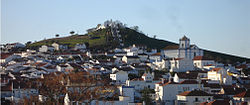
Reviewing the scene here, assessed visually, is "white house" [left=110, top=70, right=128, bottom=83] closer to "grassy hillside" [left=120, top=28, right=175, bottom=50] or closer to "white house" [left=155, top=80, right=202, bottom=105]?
"white house" [left=155, top=80, right=202, bottom=105]

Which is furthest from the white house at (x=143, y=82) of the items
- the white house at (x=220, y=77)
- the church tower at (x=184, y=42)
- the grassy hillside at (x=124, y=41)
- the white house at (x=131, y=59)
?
the grassy hillside at (x=124, y=41)

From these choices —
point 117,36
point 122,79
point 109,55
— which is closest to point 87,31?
point 117,36

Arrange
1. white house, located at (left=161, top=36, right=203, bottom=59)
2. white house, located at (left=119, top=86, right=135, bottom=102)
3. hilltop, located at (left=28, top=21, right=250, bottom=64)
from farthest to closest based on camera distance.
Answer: hilltop, located at (left=28, top=21, right=250, bottom=64) → white house, located at (left=161, top=36, right=203, bottom=59) → white house, located at (left=119, top=86, right=135, bottom=102)

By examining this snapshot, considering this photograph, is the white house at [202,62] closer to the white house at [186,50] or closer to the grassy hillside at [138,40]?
the white house at [186,50]

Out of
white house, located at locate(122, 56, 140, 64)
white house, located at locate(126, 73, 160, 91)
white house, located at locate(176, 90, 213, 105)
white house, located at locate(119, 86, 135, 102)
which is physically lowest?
white house, located at locate(176, 90, 213, 105)

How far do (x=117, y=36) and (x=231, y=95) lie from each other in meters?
76.7

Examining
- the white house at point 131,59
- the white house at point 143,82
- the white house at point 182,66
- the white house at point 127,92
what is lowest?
the white house at point 127,92

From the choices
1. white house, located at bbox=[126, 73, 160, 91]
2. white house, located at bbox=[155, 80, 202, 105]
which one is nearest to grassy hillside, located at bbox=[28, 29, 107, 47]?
white house, located at bbox=[126, 73, 160, 91]

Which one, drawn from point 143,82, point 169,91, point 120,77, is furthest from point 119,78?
point 169,91

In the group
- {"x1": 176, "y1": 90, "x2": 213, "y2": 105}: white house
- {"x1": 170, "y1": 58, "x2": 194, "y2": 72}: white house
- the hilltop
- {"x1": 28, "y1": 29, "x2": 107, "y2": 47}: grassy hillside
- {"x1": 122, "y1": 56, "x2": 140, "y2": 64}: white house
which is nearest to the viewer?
{"x1": 176, "y1": 90, "x2": 213, "y2": 105}: white house

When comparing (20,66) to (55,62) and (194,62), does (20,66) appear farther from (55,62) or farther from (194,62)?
(194,62)

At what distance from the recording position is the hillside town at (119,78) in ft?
134

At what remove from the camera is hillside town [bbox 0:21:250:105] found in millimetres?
40938

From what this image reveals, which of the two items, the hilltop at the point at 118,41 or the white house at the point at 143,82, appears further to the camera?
the hilltop at the point at 118,41
